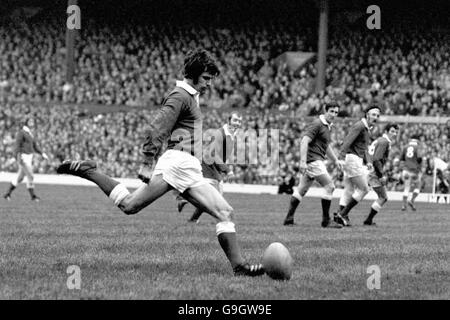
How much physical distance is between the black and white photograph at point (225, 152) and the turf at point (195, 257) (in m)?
0.04

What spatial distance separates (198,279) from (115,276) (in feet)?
2.51

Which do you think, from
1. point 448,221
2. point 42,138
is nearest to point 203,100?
point 42,138

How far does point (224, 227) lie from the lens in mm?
8789

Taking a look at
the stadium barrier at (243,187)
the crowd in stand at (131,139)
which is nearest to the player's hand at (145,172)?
the stadium barrier at (243,187)

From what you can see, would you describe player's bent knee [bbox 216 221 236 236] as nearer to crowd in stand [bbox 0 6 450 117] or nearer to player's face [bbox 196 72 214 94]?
player's face [bbox 196 72 214 94]

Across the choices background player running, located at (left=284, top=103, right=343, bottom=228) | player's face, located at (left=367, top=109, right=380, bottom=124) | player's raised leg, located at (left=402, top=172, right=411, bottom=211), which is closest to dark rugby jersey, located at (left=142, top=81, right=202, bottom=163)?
background player running, located at (left=284, top=103, right=343, bottom=228)

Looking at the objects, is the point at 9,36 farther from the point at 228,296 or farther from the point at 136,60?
the point at 228,296

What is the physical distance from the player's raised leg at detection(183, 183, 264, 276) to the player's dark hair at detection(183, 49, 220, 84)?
41.6 inches

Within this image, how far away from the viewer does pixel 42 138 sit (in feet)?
140

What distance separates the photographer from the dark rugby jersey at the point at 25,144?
79.9 ft

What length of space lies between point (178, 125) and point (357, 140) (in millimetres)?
9027

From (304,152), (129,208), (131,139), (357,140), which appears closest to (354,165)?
(357,140)

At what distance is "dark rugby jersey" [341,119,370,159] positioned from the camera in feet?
56.5

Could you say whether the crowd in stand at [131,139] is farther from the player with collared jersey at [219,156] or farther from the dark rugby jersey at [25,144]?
the player with collared jersey at [219,156]
